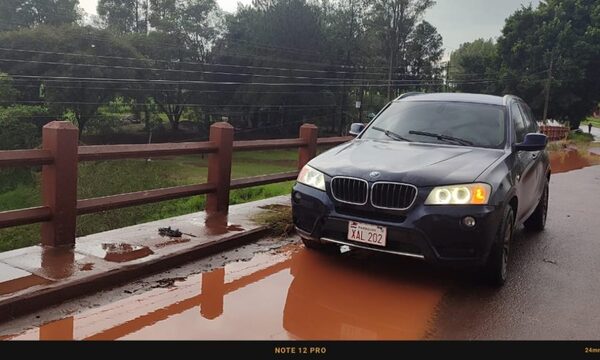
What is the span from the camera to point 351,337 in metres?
3.80

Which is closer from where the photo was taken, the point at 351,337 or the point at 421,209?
the point at 351,337

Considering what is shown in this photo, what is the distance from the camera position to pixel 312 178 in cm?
513

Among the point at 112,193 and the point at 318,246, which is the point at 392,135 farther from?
the point at 112,193

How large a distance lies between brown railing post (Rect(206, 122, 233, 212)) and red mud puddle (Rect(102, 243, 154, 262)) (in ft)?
5.89

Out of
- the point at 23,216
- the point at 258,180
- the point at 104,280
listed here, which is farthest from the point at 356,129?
the point at 23,216

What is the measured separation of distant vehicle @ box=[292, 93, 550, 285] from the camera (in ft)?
14.6

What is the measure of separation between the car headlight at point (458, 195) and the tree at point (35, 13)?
6633 centimetres

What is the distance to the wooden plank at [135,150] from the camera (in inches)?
214

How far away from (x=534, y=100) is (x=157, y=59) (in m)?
38.3

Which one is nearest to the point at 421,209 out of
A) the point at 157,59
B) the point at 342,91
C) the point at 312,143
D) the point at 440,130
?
the point at 440,130

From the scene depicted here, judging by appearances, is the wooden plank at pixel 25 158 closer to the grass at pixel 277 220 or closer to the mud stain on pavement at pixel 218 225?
the mud stain on pavement at pixel 218 225

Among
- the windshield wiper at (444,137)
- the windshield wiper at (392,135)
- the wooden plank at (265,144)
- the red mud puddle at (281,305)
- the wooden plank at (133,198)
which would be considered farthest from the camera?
the wooden plank at (265,144)

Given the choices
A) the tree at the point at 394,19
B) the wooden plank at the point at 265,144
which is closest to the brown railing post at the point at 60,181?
the wooden plank at the point at 265,144
